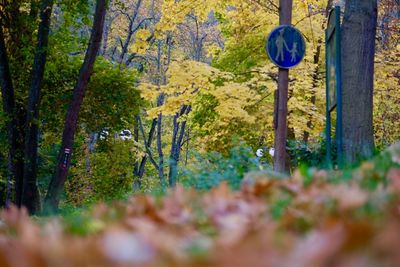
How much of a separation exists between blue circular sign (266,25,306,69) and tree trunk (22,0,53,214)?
551 centimetres

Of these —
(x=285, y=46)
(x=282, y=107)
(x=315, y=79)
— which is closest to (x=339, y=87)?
(x=285, y=46)

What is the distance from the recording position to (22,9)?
14312 millimetres

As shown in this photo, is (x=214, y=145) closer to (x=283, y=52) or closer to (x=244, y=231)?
(x=283, y=52)

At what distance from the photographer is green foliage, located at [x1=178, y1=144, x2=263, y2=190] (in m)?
4.60

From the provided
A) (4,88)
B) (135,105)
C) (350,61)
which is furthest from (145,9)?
(350,61)

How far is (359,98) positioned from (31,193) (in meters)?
8.79

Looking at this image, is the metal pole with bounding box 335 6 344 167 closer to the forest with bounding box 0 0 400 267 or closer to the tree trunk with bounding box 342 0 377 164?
the forest with bounding box 0 0 400 267

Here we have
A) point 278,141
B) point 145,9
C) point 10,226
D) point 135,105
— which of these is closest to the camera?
point 10,226

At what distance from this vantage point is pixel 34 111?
1338 centimetres

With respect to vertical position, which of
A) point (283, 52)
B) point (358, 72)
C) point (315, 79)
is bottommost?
point (358, 72)

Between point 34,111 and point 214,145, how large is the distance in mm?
7452

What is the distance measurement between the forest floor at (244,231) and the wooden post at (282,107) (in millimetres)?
6329

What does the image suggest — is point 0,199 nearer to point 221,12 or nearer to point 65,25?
point 65,25

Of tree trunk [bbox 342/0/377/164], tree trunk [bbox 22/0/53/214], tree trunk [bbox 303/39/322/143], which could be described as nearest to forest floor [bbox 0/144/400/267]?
tree trunk [bbox 342/0/377/164]
